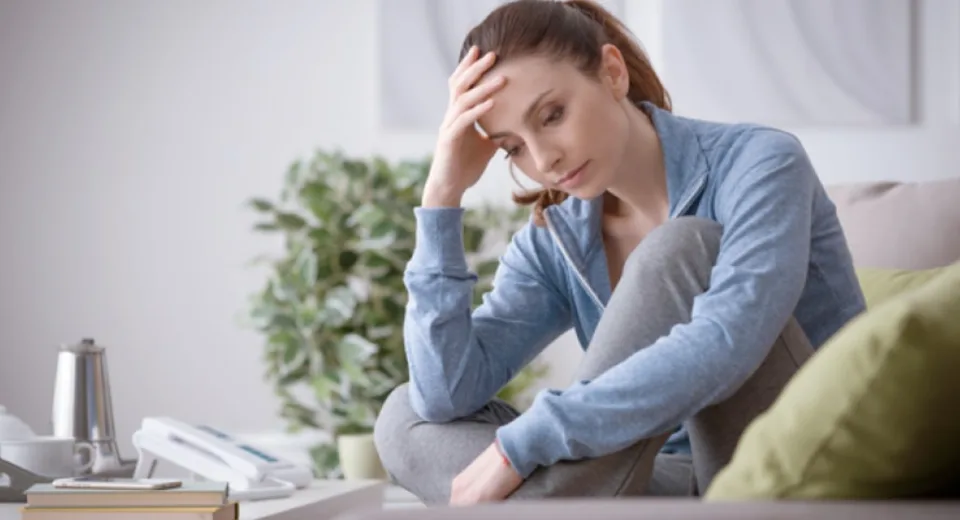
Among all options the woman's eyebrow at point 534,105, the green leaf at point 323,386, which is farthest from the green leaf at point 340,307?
the woman's eyebrow at point 534,105

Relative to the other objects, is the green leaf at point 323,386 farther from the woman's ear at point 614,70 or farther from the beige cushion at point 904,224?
the woman's ear at point 614,70

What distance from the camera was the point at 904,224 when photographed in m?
2.41

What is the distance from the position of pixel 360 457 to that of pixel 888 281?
5.71 feet

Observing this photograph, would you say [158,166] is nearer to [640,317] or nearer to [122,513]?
[122,513]

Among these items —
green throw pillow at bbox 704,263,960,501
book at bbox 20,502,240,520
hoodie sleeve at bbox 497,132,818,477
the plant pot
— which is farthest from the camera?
the plant pot

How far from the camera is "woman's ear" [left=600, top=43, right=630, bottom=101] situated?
1.98 meters

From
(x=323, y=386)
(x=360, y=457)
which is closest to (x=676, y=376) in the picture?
(x=360, y=457)

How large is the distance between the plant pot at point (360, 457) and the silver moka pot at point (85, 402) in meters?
1.19

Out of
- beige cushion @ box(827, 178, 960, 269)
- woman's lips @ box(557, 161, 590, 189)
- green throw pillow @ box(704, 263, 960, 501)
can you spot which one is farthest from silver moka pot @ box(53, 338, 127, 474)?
green throw pillow @ box(704, 263, 960, 501)

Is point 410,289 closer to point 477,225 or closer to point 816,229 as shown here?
point 816,229

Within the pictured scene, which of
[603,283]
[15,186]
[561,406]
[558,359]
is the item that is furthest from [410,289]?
[15,186]

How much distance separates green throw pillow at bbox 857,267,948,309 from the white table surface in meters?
0.90

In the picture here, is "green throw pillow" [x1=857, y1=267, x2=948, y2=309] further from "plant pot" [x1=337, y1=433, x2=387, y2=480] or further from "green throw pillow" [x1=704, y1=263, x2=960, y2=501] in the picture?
"plant pot" [x1=337, y1=433, x2=387, y2=480]

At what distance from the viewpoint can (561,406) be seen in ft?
5.21
